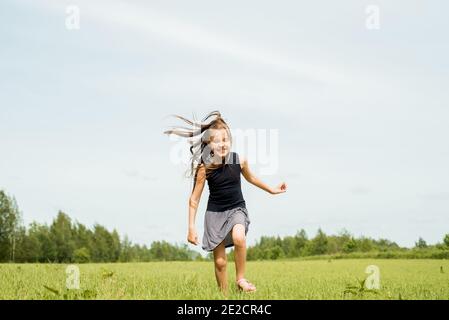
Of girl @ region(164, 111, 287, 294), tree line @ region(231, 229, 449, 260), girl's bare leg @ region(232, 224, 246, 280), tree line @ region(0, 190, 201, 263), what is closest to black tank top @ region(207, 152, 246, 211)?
girl @ region(164, 111, 287, 294)

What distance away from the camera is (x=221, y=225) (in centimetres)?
638

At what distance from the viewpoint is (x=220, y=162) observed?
650 cm

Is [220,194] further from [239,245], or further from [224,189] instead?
[239,245]

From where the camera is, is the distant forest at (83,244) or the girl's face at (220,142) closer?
the girl's face at (220,142)

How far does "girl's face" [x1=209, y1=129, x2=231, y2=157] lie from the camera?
6527 millimetres

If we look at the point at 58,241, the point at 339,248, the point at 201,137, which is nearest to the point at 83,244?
the point at 58,241

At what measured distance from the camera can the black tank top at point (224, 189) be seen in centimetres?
645

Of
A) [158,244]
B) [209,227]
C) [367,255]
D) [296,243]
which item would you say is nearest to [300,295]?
[209,227]

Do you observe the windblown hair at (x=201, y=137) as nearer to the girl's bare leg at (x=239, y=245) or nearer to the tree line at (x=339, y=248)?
the girl's bare leg at (x=239, y=245)

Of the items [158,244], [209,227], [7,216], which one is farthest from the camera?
[158,244]

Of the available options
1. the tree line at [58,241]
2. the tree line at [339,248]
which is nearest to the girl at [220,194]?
the tree line at [339,248]

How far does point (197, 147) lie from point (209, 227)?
1017 millimetres

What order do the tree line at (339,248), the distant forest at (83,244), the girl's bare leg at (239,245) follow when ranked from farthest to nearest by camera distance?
the distant forest at (83,244), the tree line at (339,248), the girl's bare leg at (239,245)
